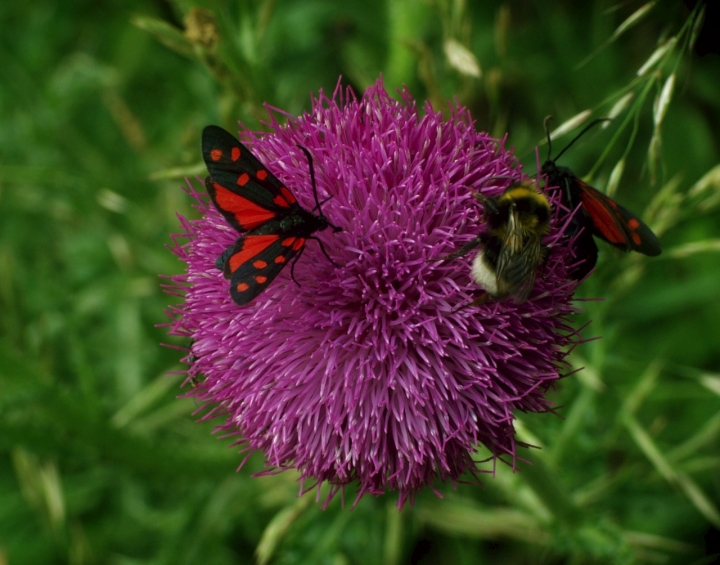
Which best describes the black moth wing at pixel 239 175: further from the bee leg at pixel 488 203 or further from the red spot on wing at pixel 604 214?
the red spot on wing at pixel 604 214

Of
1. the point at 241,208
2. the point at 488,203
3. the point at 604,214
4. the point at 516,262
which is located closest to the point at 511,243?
the point at 516,262

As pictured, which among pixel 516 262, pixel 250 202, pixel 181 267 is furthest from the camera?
pixel 181 267

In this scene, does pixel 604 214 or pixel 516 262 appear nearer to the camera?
pixel 516 262

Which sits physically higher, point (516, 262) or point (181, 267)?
point (181, 267)

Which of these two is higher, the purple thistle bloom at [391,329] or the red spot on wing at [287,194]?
the red spot on wing at [287,194]

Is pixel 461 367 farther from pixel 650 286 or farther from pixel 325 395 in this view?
pixel 650 286

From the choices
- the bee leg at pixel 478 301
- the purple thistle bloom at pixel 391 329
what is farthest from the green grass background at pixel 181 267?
the bee leg at pixel 478 301

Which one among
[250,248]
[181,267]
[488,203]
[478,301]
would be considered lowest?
[478,301]

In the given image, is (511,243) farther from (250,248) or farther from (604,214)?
(250,248)
